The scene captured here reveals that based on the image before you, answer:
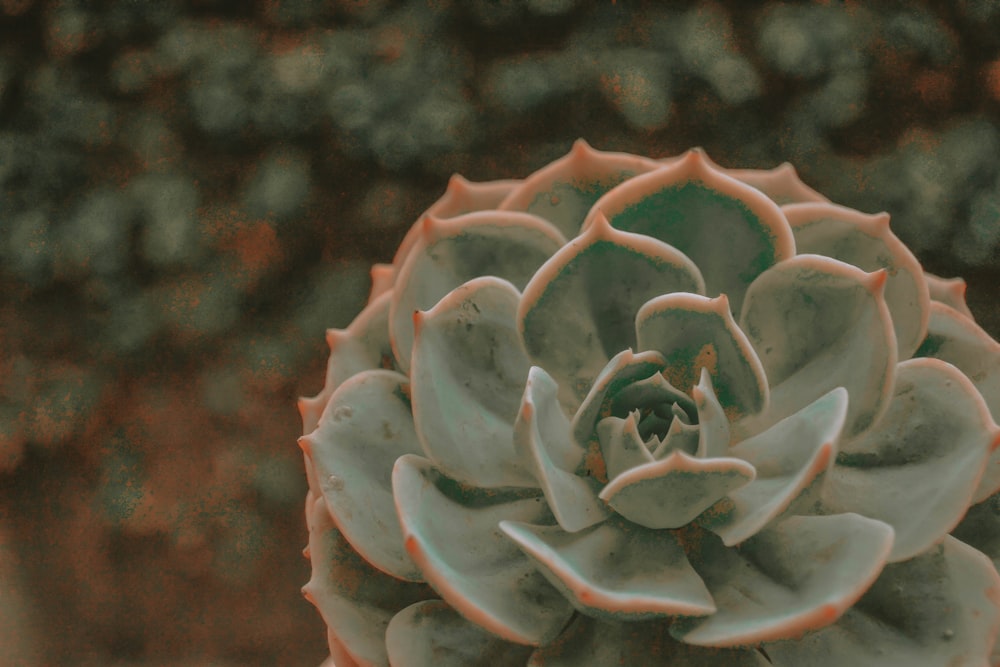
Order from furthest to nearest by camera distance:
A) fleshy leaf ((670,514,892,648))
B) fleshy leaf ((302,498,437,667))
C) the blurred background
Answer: the blurred background
fleshy leaf ((302,498,437,667))
fleshy leaf ((670,514,892,648))

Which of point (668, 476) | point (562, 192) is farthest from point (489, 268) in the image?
point (668, 476)

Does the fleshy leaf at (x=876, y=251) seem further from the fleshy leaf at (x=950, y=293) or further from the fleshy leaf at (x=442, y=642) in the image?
the fleshy leaf at (x=442, y=642)

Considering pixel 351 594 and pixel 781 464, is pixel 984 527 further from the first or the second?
pixel 351 594

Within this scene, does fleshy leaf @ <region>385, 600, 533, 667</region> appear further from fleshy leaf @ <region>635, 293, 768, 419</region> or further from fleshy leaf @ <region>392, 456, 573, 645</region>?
fleshy leaf @ <region>635, 293, 768, 419</region>

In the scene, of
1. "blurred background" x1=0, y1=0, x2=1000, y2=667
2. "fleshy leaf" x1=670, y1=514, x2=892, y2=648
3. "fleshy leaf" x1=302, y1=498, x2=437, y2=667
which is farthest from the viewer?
"blurred background" x1=0, y1=0, x2=1000, y2=667

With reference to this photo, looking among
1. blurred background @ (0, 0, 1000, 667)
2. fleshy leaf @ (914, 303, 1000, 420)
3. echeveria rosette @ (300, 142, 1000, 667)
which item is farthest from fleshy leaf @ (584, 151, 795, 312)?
blurred background @ (0, 0, 1000, 667)

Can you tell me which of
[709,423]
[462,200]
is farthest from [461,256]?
[709,423]
